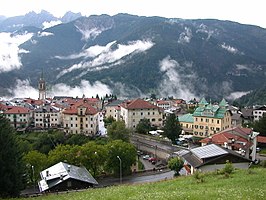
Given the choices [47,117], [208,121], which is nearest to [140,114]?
[208,121]

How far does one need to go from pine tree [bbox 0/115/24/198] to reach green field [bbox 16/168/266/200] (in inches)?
338

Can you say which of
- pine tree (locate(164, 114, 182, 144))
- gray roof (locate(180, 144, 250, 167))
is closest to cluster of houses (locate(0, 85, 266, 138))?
pine tree (locate(164, 114, 182, 144))

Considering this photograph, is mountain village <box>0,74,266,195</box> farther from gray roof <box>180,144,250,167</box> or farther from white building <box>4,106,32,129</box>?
gray roof <box>180,144,250,167</box>

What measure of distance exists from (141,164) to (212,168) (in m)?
36.3

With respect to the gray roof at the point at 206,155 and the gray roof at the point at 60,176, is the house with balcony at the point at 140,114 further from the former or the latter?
the gray roof at the point at 206,155

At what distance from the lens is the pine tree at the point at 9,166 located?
3247 centimetres

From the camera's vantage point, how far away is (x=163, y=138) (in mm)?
91562

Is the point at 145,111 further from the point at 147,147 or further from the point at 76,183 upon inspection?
the point at 76,183

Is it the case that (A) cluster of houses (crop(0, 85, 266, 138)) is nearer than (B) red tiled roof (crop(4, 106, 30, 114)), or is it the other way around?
(A) cluster of houses (crop(0, 85, 266, 138))

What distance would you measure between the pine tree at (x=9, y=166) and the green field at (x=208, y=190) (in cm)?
860

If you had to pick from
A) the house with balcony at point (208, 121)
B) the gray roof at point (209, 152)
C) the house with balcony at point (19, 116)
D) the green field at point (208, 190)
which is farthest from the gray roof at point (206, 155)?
the house with balcony at point (19, 116)

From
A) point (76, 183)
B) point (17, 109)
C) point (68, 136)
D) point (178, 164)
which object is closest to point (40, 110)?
point (17, 109)

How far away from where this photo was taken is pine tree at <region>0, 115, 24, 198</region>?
107 ft

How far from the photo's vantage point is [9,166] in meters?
32.9
